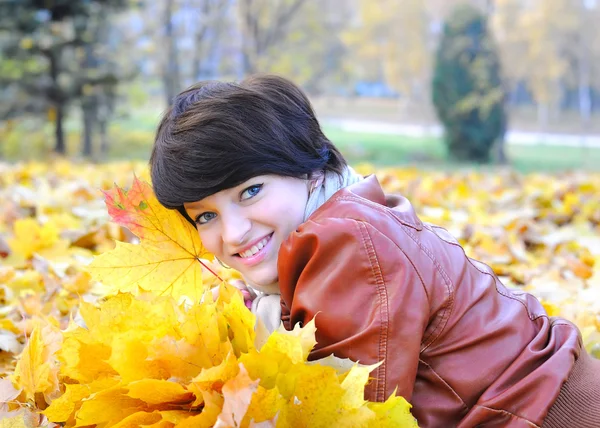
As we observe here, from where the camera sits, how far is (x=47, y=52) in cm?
1137

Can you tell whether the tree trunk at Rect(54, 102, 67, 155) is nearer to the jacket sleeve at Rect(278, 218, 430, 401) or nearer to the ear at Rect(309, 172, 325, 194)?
the ear at Rect(309, 172, 325, 194)

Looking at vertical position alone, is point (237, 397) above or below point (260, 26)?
above

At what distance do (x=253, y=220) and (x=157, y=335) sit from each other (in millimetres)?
415

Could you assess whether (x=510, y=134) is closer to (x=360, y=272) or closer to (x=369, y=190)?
(x=369, y=190)

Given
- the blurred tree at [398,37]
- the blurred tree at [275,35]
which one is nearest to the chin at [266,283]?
the blurred tree at [275,35]

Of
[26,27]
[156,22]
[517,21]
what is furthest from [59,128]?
[517,21]

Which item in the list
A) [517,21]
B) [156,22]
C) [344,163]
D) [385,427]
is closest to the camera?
[385,427]

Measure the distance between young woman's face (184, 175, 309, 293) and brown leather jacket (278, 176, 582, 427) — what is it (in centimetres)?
11

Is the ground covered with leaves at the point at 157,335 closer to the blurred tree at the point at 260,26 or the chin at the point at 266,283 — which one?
the chin at the point at 266,283

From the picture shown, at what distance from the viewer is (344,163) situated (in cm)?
168

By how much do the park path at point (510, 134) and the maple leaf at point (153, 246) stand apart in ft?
78.2

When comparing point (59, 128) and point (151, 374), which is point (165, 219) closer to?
point (151, 374)

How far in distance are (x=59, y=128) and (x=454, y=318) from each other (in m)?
11.4

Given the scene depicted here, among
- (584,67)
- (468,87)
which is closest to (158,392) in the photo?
(468,87)
